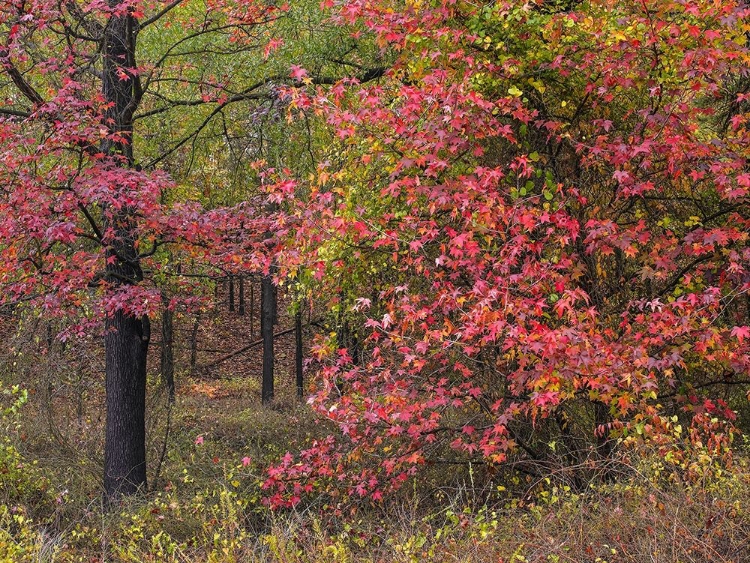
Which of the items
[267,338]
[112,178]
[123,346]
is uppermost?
[112,178]

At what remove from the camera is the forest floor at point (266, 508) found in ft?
15.1

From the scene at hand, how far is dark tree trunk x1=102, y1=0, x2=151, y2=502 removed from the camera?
29.9 feet

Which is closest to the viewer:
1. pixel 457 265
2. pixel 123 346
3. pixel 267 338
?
pixel 457 265

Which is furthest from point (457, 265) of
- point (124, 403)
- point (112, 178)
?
point (124, 403)

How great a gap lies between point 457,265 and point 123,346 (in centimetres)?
485

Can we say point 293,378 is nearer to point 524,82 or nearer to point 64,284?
point 64,284

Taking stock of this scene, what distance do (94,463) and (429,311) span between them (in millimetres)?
6511

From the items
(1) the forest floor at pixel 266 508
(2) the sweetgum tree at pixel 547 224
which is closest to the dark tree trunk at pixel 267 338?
(1) the forest floor at pixel 266 508

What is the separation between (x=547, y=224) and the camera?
6668mm

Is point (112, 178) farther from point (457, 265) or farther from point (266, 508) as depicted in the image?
point (266, 508)

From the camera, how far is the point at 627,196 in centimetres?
677

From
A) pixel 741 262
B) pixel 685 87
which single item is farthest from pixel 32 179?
pixel 741 262

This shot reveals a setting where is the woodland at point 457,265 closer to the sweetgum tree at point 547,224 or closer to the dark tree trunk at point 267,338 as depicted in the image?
the sweetgum tree at point 547,224

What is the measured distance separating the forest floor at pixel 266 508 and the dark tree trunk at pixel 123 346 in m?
0.46
